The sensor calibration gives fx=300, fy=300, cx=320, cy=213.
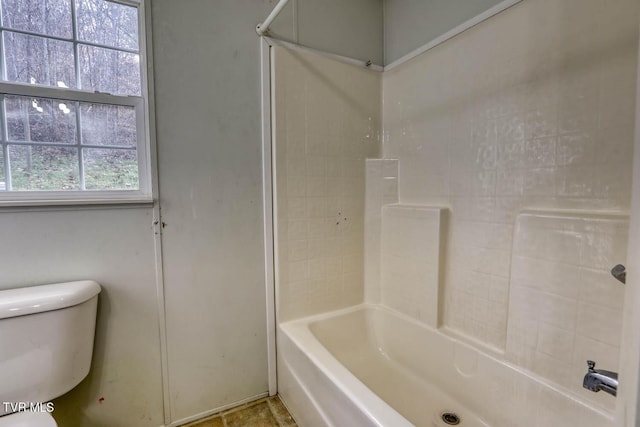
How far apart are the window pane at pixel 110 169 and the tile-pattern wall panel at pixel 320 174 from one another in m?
0.67

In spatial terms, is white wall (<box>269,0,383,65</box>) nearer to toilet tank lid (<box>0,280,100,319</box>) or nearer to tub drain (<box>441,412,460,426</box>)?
toilet tank lid (<box>0,280,100,319</box>)

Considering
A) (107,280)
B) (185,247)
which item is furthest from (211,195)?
(107,280)

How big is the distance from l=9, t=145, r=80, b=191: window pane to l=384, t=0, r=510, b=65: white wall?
179 cm

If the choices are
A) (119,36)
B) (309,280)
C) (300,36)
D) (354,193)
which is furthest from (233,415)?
(300,36)

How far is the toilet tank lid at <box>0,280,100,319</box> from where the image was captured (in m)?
1.04

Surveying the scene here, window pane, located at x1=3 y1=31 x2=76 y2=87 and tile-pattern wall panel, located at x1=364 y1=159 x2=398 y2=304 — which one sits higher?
window pane, located at x1=3 y1=31 x2=76 y2=87

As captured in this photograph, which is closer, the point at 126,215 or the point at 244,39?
the point at 126,215

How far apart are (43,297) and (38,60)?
36.7 inches

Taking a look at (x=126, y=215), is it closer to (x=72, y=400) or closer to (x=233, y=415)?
(x=72, y=400)

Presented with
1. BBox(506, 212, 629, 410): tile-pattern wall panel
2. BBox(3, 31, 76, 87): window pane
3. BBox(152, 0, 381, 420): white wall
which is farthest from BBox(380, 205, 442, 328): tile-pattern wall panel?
BBox(3, 31, 76, 87): window pane

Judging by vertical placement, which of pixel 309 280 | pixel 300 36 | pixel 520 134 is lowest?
pixel 309 280

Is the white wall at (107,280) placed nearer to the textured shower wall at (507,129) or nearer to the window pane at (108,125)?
the window pane at (108,125)

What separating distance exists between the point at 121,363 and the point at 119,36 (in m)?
1.47

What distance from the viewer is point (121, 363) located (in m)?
1.37
